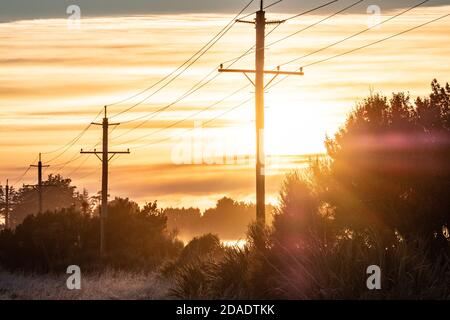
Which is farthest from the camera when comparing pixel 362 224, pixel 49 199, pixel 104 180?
pixel 49 199

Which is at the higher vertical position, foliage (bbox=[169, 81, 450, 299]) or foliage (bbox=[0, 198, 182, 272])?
foliage (bbox=[169, 81, 450, 299])

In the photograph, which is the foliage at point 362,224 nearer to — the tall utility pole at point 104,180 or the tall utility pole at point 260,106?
the tall utility pole at point 260,106

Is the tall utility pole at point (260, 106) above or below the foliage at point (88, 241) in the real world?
above

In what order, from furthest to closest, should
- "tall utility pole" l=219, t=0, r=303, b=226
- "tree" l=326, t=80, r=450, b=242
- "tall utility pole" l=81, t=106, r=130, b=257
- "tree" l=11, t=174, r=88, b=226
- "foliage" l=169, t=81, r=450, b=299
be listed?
"tree" l=11, t=174, r=88, b=226, "tall utility pole" l=81, t=106, r=130, b=257, "tall utility pole" l=219, t=0, r=303, b=226, "tree" l=326, t=80, r=450, b=242, "foliage" l=169, t=81, r=450, b=299

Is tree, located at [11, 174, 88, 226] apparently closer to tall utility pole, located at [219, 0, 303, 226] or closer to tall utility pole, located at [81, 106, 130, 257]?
tall utility pole, located at [81, 106, 130, 257]

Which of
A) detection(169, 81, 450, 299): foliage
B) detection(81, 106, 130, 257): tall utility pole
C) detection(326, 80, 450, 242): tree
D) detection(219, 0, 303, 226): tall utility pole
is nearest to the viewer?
detection(169, 81, 450, 299): foliage

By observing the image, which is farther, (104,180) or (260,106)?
(104,180)

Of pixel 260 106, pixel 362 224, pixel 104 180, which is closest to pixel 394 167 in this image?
pixel 362 224

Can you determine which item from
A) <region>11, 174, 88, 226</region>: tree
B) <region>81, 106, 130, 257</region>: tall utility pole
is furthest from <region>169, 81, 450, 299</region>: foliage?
<region>11, 174, 88, 226</region>: tree

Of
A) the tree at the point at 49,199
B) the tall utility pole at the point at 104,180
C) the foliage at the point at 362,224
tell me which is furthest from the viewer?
the tree at the point at 49,199

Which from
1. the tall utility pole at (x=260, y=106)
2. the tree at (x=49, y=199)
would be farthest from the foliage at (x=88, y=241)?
the tree at (x=49, y=199)

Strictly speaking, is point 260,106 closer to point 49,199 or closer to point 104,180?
point 104,180
